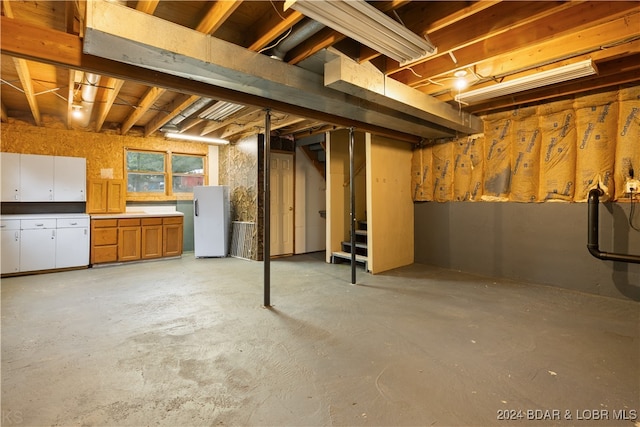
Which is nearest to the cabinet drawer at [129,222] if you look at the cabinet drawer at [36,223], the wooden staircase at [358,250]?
the cabinet drawer at [36,223]

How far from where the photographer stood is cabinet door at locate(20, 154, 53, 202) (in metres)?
5.00

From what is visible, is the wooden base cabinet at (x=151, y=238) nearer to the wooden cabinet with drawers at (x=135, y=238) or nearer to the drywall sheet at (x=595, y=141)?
the wooden cabinet with drawers at (x=135, y=238)

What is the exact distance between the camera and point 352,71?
8.96ft

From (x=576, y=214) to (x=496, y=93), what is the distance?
197 centimetres

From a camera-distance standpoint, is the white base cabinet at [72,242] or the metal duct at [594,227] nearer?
the metal duct at [594,227]

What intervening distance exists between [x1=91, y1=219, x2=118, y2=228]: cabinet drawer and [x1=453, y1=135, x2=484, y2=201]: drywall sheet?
5.94 meters

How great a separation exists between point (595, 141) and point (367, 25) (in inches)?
140

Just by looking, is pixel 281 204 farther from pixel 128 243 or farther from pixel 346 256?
pixel 128 243

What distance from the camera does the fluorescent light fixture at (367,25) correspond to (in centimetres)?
184

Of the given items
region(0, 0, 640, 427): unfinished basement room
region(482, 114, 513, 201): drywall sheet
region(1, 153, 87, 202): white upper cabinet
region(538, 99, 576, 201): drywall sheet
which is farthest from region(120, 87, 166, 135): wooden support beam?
region(538, 99, 576, 201): drywall sheet

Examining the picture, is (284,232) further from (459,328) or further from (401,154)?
(459,328)

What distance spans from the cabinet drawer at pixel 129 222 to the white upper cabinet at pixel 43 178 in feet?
2.50

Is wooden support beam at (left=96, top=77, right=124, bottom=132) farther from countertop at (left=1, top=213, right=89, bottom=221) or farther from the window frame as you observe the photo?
countertop at (left=1, top=213, right=89, bottom=221)

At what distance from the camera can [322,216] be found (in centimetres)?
712
